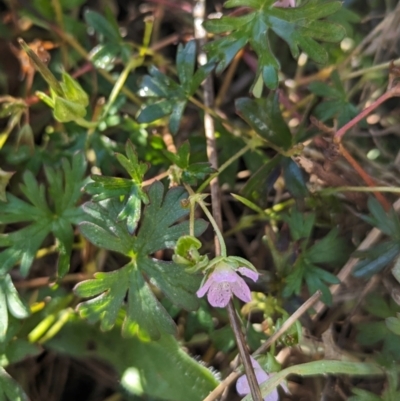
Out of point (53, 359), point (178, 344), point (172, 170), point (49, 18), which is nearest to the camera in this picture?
point (172, 170)

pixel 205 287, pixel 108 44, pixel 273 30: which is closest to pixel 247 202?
pixel 205 287

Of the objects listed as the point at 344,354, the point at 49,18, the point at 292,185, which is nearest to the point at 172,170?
the point at 292,185

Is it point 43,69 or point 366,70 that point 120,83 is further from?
point 366,70

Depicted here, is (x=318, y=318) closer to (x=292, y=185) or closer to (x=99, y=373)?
(x=292, y=185)

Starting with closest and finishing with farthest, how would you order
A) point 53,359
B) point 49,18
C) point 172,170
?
point 172,170, point 53,359, point 49,18

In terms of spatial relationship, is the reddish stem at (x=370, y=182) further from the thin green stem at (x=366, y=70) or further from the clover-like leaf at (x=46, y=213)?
the clover-like leaf at (x=46, y=213)

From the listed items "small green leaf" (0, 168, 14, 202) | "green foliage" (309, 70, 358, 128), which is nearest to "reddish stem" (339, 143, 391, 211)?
"green foliage" (309, 70, 358, 128)

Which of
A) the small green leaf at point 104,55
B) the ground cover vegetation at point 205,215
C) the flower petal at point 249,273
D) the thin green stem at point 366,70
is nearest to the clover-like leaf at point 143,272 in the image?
the ground cover vegetation at point 205,215
